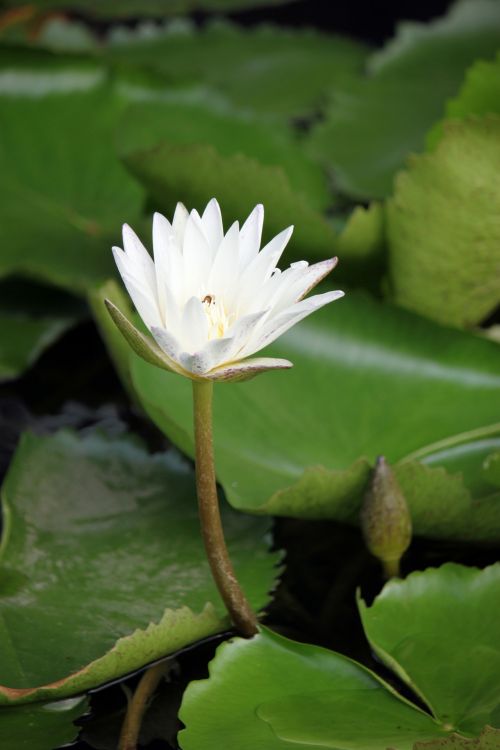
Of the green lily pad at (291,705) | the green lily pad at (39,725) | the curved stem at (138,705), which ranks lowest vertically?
the curved stem at (138,705)

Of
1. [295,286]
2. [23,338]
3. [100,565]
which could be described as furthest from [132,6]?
[295,286]

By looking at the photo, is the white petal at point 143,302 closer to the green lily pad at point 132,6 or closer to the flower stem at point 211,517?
the flower stem at point 211,517

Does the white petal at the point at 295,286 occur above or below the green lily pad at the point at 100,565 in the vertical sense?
above

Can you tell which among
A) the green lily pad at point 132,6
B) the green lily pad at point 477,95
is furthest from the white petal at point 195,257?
the green lily pad at point 132,6

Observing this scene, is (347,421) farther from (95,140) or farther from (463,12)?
(463,12)

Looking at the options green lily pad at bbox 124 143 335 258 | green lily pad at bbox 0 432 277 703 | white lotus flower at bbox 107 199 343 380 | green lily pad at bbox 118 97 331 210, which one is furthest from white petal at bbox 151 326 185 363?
green lily pad at bbox 118 97 331 210

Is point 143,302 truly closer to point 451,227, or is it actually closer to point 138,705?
point 138,705

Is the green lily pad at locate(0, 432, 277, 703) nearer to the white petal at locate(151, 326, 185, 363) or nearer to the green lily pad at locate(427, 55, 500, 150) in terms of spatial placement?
the white petal at locate(151, 326, 185, 363)
